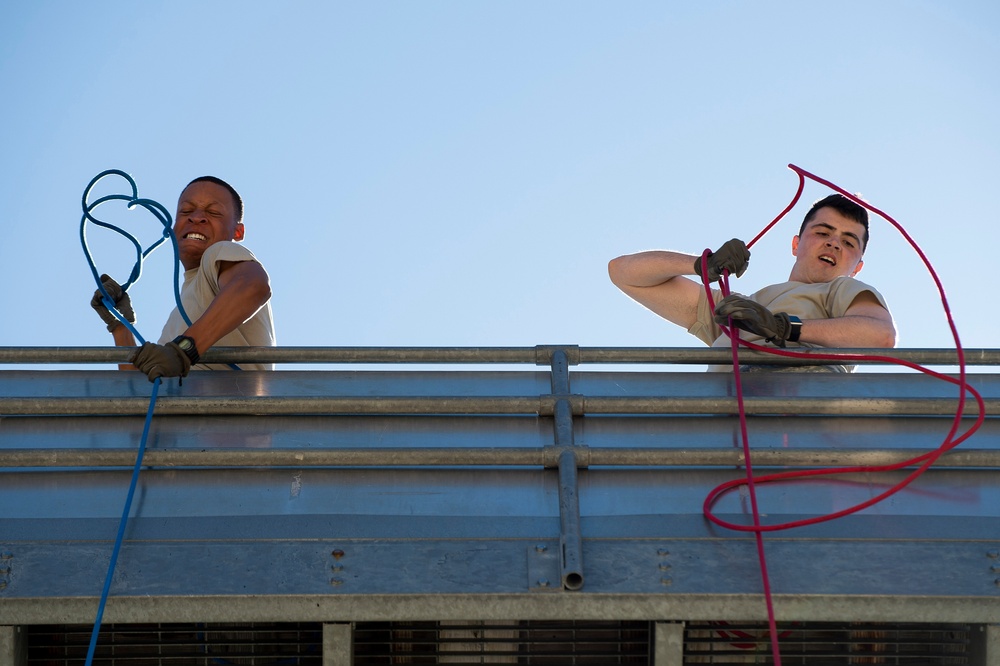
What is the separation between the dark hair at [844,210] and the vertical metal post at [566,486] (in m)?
2.44

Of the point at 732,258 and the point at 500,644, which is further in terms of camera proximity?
the point at 732,258

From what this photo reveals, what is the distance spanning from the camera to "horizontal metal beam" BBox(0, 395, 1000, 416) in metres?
3.56

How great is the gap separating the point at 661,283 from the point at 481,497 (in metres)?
2.39

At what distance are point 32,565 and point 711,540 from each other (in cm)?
165

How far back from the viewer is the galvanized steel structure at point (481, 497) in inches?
105

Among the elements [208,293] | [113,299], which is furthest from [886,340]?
[113,299]

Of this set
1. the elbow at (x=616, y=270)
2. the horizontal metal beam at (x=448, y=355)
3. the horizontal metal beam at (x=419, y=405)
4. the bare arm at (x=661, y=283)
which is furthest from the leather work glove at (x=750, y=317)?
the elbow at (x=616, y=270)

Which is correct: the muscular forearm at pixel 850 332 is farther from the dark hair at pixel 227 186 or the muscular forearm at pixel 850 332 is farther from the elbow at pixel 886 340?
the dark hair at pixel 227 186

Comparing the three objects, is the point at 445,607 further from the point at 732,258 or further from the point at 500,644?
the point at 732,258

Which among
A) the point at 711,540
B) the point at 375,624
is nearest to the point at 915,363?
the point at 711,540

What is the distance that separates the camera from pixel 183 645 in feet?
9.71

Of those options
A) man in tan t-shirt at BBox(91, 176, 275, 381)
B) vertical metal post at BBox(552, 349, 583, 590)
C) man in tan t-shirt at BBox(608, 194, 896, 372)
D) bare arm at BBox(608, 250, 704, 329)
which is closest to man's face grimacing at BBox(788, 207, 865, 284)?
man in tan t-shirt at BBox(608, 194, 896, 372)

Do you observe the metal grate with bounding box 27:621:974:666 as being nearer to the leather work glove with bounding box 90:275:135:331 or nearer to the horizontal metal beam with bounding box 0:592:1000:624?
the horizontal metal beam with bounding box 0:592:1000:624

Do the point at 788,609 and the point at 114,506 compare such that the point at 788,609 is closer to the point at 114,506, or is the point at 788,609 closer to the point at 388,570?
the point at 388,570
